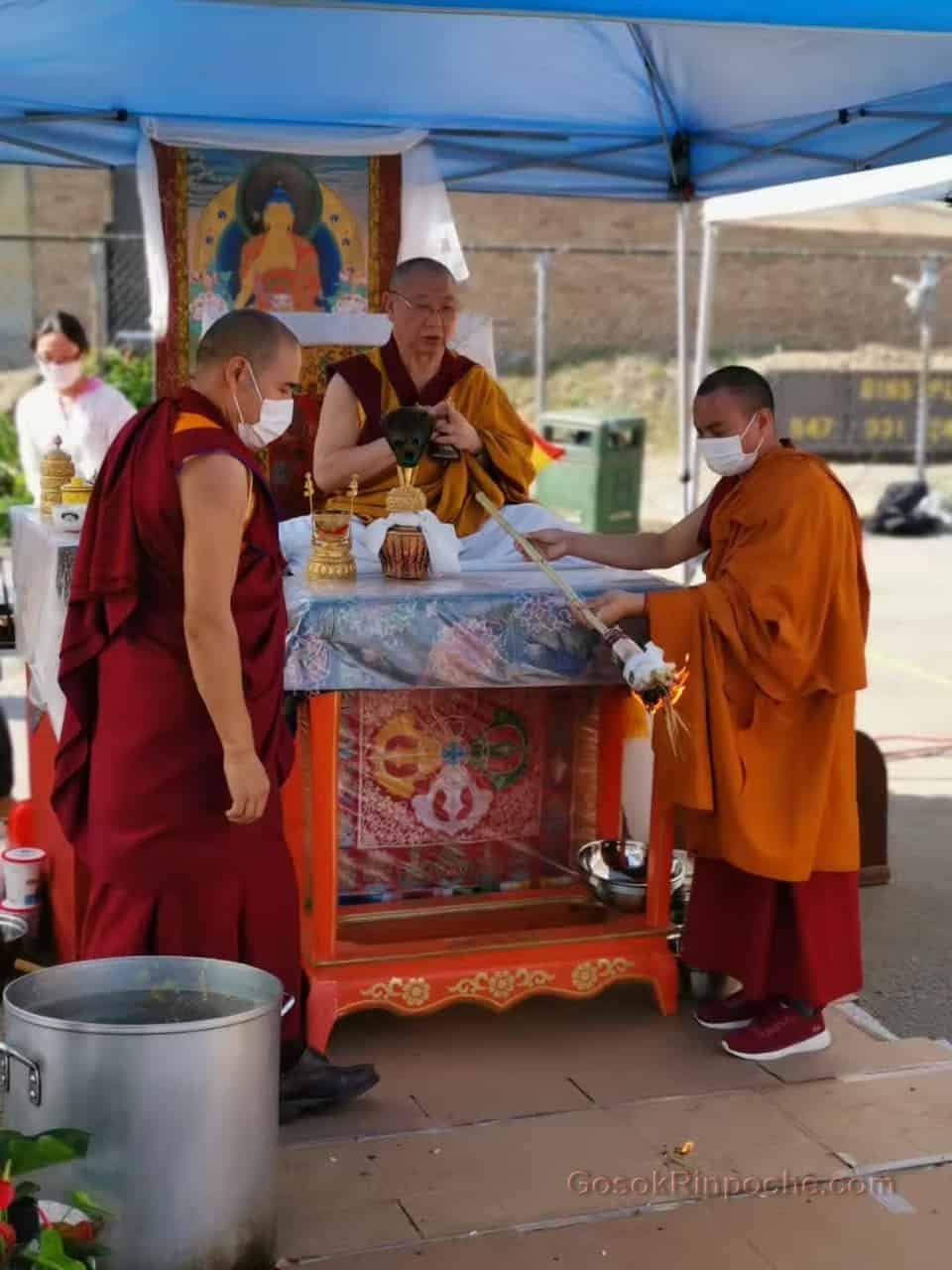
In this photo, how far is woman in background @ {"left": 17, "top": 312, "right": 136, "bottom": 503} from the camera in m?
6.93

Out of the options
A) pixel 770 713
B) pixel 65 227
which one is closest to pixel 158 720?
pixel 770 713

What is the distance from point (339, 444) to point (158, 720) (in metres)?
1.56

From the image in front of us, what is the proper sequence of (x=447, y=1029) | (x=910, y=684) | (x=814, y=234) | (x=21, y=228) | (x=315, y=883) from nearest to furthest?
(x=315, y=883) → (x=447, y=1029) → (x=910, y=684) → (x=21, y=228) → (x=814, y=234)

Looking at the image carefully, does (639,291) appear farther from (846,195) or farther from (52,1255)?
(52,1255)

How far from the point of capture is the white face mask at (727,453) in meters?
3.84

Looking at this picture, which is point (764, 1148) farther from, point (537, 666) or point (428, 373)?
point (428, 373)

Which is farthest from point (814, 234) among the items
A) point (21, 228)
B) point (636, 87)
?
point (636, 87)

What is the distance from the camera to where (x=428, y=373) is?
185 inches

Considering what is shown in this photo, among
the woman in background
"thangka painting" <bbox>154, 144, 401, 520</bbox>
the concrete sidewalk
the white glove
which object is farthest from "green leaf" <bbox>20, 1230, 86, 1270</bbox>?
the woman in background

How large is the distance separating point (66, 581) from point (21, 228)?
15643mm

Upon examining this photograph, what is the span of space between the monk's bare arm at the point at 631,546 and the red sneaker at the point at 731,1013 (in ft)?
3.63

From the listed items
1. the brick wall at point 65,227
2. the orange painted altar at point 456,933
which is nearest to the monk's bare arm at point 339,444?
the orange painted altar at point 456,933

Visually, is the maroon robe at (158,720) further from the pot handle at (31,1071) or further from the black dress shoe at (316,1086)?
the pot handle at (31,1071)

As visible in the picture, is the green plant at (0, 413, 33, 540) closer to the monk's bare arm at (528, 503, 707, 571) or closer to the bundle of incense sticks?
the monk's bare arm at (528, 503, 707, 571)
